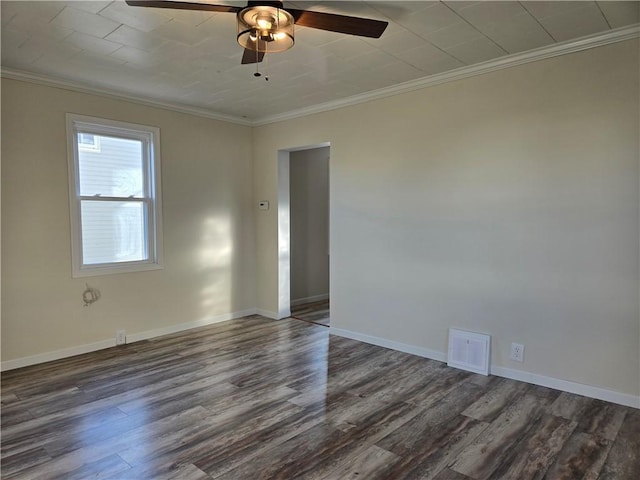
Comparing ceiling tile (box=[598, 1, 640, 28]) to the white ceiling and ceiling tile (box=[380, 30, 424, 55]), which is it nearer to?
the white ceiling

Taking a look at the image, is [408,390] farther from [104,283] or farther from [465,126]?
[104,283]

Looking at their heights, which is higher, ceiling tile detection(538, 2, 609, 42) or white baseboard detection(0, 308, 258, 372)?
ceiling tile detection(538, 2, 609, 42)

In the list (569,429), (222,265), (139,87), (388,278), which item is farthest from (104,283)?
(569,429)

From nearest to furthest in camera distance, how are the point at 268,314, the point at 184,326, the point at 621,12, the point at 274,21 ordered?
the point at 274,21
the point at 621,12
the point at 184,326
the point at 268,314

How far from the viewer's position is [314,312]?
18.7 feet

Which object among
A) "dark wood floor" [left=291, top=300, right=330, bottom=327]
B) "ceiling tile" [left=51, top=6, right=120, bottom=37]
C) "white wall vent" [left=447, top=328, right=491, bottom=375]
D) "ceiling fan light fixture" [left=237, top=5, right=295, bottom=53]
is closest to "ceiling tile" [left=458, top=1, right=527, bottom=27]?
"ceiling fan light fixture" [left=237, top=5, right=295, bottom=53]

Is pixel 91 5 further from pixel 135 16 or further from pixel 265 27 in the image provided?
pixel 265 27

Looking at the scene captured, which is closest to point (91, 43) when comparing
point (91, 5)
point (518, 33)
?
point (91, 5)

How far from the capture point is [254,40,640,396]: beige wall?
283 cm

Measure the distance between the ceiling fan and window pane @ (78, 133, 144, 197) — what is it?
2.46 meters

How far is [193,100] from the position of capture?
4363 millimetres

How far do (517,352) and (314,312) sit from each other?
294 centimetres

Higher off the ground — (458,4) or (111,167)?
(458,4)

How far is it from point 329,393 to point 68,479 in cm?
170
